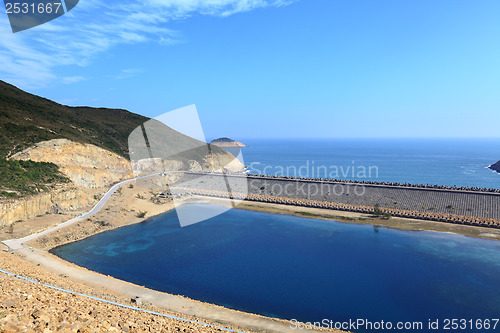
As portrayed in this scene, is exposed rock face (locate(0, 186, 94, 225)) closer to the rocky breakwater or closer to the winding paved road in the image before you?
the rocky breakwater

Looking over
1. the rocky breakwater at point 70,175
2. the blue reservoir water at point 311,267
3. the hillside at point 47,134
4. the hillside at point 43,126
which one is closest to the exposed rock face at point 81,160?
the rocky breakwater at point 70,175

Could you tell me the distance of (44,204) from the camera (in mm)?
51594

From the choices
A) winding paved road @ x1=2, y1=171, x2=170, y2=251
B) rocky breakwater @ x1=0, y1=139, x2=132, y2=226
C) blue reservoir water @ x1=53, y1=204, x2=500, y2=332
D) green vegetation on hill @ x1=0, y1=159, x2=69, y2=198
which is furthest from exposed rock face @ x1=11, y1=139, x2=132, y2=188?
blue reservoir water @ x1=53, y1=204, x2=500, y2=332

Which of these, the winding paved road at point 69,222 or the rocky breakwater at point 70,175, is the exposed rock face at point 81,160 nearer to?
the rocky breakwater at point 70,175

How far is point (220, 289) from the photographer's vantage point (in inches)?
1256

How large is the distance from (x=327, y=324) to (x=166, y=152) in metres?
91.4

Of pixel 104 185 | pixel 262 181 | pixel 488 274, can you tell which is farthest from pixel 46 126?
pixel 488 274

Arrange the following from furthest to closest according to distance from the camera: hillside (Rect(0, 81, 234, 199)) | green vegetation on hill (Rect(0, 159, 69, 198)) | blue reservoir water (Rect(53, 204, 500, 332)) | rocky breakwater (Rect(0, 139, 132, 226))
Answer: hillside (Rect(0, 81, 234, 199)), green vegetation on hill (Rect(0, 159, 69, 198)), rocky breakwater (Rect(0, 139, 132, 226)), blue reservoir water (Rect(53, 204, 500, 332))

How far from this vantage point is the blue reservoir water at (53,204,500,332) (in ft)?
94.3

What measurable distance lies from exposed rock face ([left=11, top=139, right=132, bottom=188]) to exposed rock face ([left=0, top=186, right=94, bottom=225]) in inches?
265

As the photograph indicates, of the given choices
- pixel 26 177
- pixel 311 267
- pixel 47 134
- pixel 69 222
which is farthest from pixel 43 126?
pixel 311 267

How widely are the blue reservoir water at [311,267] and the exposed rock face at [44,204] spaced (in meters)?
9.30

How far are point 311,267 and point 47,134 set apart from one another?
67.3 meters

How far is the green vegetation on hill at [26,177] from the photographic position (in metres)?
48.9
